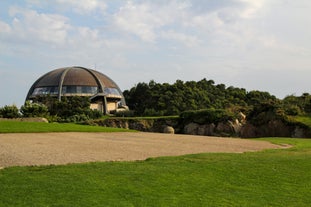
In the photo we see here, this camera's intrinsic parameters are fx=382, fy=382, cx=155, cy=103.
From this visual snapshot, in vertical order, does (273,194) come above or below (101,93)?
below

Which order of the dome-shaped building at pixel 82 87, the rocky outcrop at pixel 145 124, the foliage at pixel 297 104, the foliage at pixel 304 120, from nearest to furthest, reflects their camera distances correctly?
the foliage at pixel 304 120 → the foliage at pixel 297 104 → the rocky outcrop at pixel 145 124 → the dome-shaped building at pixel 82 87

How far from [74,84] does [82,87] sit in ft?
5.69

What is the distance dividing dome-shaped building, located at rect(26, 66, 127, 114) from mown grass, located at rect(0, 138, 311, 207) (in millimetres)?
67770

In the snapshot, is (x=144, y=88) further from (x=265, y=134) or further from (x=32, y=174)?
(x=32, y=174)

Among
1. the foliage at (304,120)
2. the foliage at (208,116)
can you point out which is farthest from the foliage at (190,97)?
the foliage at (304,120)

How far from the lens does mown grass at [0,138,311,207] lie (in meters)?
6.76

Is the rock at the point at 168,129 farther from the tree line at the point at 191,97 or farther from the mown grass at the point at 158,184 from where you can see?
the mown grass at the point at 158,184

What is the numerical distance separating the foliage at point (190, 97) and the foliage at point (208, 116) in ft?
42.2

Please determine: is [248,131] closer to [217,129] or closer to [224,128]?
[224,128]

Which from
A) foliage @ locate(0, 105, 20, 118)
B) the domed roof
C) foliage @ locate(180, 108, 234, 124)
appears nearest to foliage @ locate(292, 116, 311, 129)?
foliage @ locate(180, 108, 234, 124)

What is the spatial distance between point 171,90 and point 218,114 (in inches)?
906

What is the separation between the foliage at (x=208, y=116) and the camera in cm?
→ 4171

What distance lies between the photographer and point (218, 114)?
42.3 m

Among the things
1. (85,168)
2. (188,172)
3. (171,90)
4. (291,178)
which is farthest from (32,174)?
(171,90)
